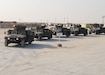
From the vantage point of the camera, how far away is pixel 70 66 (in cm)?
1454

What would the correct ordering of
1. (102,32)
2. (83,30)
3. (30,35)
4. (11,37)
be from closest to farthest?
(11,37) → (30,35) → (83,30) → (102,32)

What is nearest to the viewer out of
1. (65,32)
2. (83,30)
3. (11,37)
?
(11,37)

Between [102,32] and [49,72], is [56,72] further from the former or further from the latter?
[102,32]

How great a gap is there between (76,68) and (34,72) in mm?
2052

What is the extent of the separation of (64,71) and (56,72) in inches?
17.7

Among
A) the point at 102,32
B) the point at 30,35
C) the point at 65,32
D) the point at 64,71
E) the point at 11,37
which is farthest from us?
the point at 102,32

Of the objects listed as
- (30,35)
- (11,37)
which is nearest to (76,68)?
(11,37)

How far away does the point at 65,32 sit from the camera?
47500 millimetres

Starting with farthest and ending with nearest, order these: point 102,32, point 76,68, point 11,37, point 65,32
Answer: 1. point 102,32
2. point 65,32
3. point 11,37
4. point 76,68

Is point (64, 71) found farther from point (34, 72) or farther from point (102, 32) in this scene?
point (102, 32)

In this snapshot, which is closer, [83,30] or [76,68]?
[76,68]

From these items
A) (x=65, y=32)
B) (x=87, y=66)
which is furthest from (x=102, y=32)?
(x=87, y=66)

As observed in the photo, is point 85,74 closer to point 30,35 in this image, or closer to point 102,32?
point 30,35

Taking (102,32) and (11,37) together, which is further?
(102,32)
